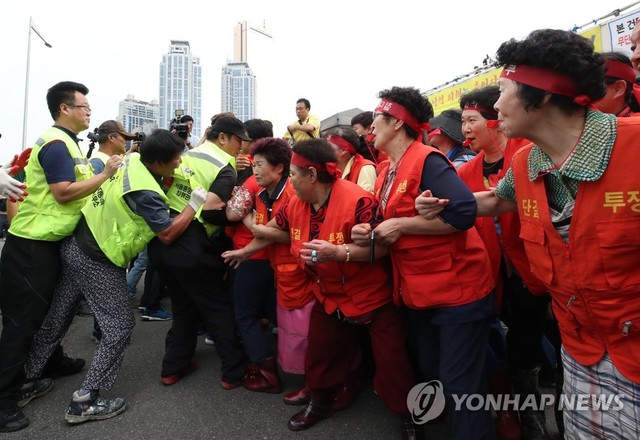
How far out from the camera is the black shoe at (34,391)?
2.75m

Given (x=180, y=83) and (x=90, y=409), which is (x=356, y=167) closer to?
(x=90, y=409)

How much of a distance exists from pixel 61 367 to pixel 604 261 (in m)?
3.83

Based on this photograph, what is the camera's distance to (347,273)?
7.21ft

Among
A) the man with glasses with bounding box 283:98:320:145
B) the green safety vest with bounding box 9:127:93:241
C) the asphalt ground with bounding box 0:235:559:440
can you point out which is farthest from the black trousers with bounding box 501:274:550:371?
the man with glasses with bounding box 283:98:320:145

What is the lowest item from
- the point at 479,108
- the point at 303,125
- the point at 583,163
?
the point at 583,163

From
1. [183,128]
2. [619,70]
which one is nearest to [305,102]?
[183,128]

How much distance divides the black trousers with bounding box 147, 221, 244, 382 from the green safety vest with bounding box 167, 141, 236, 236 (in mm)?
217

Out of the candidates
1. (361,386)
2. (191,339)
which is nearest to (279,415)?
(361,386)

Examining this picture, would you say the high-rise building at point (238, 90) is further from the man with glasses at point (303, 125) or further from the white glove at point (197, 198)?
the white glove at point (197, 198)

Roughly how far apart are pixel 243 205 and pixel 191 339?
1.22 metres

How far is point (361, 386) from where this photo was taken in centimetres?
297

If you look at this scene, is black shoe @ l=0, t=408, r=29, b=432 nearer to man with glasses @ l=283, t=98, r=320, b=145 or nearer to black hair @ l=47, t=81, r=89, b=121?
black hair @ l=47, t=81, r=89, b=121

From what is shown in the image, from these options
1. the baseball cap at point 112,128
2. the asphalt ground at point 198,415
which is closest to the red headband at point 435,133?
the asphalt ground at point 198,415

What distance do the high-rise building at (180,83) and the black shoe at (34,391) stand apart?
22580 mm
